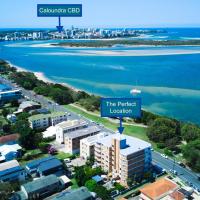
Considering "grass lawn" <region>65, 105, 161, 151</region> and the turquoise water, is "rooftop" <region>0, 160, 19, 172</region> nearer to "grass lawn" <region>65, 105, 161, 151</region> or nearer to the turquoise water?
"grass lawn" <region>65, 105, 161, 151</region>

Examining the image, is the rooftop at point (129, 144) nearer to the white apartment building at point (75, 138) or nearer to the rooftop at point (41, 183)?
the white apartment building at point (75, 138)

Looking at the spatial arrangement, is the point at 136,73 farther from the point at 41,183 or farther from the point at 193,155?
the point at 41,183

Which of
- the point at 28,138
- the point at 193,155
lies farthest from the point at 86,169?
the point at 193,155

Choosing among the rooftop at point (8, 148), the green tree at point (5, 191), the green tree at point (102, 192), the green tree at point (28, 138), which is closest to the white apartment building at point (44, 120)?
the green tree at point (28, 138)

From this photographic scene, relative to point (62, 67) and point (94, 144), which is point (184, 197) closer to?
point (94, 144)

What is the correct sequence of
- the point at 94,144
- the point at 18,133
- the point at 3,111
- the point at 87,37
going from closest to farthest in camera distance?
1. the point at 94,144
2. the point at 18,133
3. the point at 3,111
4. the point at 87,37

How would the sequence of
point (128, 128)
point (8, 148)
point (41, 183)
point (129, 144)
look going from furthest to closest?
point (128, 128) < point (8, 148) < point (129, 144) < point (41, 183)

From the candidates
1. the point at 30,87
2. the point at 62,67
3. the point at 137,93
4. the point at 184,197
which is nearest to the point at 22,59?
the point at 62,67

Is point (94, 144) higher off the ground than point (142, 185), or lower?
higher
